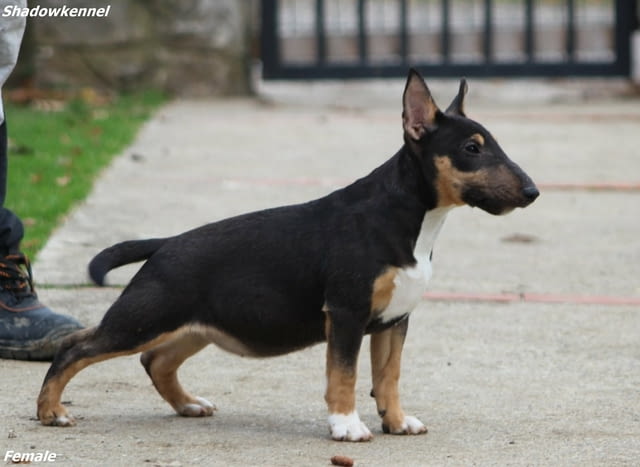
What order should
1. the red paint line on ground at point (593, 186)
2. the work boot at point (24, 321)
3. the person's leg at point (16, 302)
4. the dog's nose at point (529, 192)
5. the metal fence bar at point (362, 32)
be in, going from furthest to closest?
the metal fence bar at point (362, 32) < the red paint line on ground at point (593, 186) < the work boot at point (24, 321) < the person's leg at point (16, 302) < the dog's nose at point (529, 192)

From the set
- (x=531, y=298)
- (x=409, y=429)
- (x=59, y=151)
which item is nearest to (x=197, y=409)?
(x=409, y=429)

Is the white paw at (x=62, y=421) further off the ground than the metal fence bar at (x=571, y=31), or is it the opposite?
the metal fence bar at (x=571, y=31)

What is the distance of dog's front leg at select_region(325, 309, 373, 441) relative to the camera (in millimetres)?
4086

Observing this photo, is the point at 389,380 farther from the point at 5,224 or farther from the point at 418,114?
the point at 5,224

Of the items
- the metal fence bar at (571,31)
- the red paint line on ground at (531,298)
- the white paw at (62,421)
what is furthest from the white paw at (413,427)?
the metal fence bar at (571,31)

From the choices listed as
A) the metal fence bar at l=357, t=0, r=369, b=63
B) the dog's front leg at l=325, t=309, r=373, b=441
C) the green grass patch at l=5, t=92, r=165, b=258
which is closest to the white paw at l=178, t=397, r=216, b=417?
the dog's front leg at l=325, t=309, r=373, b=441

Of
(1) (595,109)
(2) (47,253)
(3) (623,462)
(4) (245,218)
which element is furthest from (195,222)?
(1) (595,109)

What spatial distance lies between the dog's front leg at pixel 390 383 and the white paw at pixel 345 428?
0.16 m

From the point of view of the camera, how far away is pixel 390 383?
4.31 metres

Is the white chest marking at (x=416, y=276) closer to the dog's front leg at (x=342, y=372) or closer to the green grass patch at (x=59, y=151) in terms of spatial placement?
the dog's front leg at (x=342, y=372)

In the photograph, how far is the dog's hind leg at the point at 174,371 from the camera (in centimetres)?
441

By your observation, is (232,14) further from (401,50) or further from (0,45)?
(0,45)

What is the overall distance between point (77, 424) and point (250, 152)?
19.1 feet

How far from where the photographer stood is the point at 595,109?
480 inches
